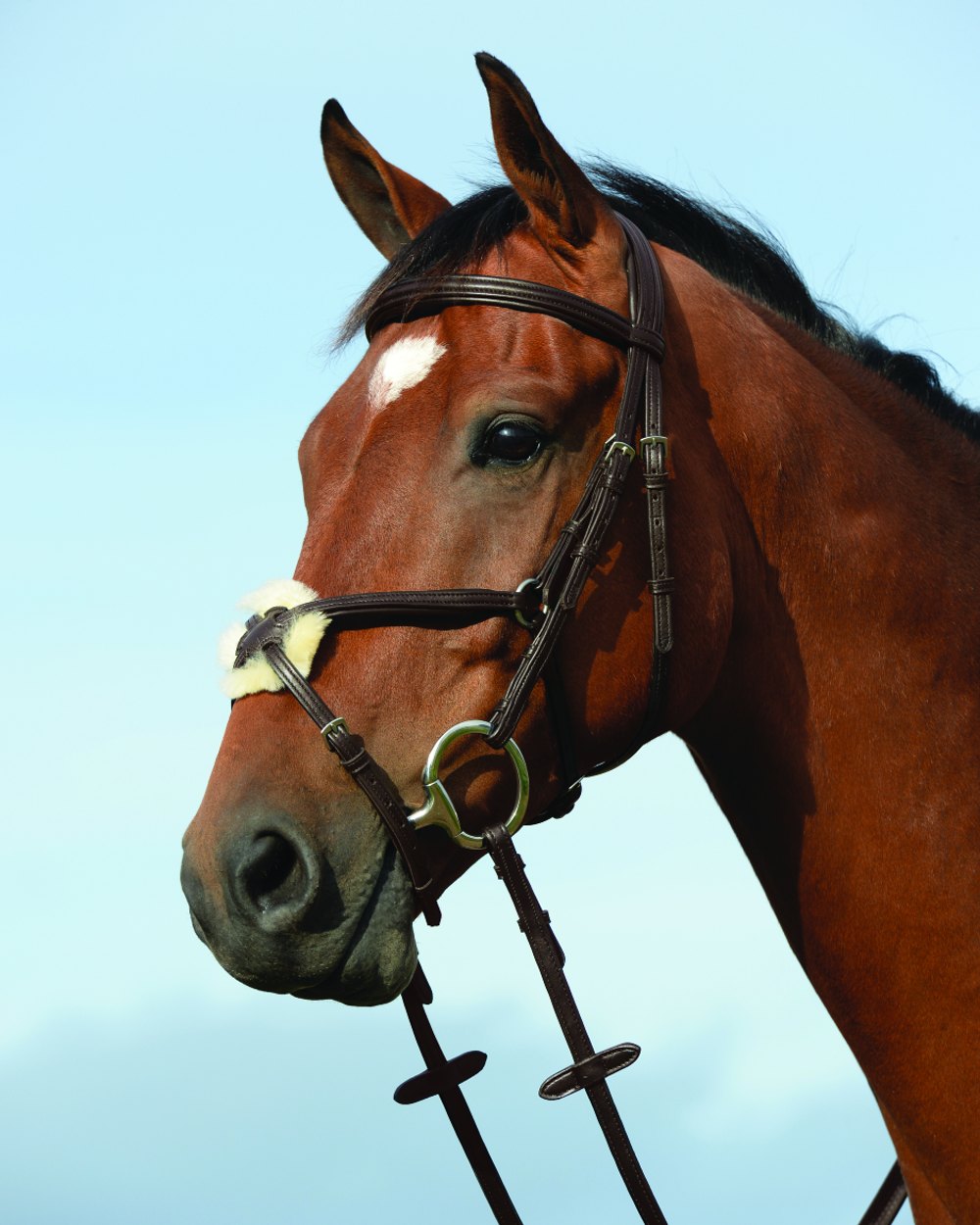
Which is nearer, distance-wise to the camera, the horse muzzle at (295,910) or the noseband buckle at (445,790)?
the horse muzzle at (295,910)

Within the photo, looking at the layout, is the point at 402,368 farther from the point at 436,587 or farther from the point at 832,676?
the point at 832,676

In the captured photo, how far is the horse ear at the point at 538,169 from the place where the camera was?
3689 mm

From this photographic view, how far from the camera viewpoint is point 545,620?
3.51 metres

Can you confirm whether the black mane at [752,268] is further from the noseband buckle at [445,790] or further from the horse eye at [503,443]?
the noseband buckle at [445,790]

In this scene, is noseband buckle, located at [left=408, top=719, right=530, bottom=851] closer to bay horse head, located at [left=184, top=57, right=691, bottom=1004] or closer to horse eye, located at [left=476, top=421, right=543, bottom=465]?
bay horse head, located at [left=184, top=57, right=691, bottom=1004]

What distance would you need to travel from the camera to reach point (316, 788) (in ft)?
10.8

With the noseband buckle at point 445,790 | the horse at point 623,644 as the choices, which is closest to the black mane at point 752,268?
the horse at point 623,644

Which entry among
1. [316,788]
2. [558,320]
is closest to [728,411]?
[558,320]

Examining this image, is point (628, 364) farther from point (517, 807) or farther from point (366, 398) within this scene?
point (517, 807)

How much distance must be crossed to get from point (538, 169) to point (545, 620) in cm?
138

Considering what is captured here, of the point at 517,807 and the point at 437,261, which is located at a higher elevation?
the point at 437,261

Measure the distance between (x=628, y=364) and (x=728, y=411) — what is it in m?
0.38

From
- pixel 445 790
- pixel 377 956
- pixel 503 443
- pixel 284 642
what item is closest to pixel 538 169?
pixel 503 443

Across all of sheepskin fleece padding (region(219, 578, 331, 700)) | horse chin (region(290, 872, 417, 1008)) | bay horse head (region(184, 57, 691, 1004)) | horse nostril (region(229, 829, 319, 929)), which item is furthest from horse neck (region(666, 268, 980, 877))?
horse nostril (region(229, 829, 319, 929))
